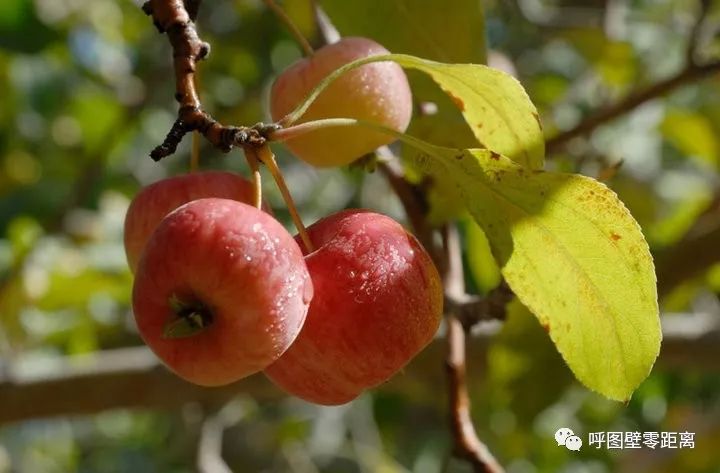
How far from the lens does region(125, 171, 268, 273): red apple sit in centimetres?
106

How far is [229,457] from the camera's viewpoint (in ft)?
14.2

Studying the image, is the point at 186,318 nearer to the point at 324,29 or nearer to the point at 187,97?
the point at 187,97

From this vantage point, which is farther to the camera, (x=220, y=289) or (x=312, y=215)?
(x=312, y=215)

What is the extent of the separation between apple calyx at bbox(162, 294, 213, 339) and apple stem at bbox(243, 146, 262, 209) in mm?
149

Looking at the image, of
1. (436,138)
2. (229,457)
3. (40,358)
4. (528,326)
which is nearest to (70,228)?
(40,358)

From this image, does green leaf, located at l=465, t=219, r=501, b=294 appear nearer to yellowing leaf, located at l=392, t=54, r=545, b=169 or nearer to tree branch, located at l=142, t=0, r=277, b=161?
yellowing leaf, located at l=392, t=54, r=545, b=169

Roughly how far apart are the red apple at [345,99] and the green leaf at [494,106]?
0.30 ft

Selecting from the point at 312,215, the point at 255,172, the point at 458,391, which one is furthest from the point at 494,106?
the point at 312,215

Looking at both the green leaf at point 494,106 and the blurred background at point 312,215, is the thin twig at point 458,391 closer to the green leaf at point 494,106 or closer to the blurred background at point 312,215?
the blurred background at point 312,215

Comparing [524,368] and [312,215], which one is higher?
[524,368]

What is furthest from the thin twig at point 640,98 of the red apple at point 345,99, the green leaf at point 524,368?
the red apple at point 345,99

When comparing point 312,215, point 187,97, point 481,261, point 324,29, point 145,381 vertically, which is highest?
point 187,97

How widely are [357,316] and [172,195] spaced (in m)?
0.24

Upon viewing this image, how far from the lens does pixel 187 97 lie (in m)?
1.02
